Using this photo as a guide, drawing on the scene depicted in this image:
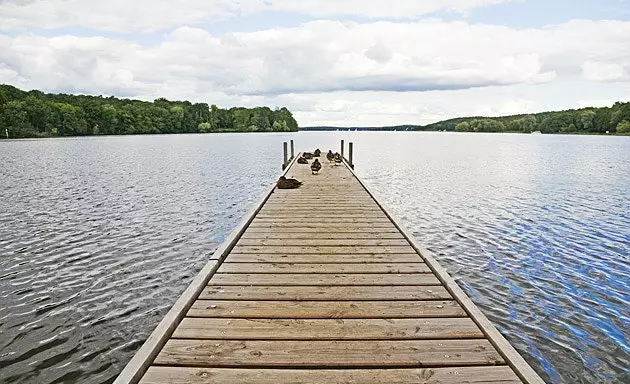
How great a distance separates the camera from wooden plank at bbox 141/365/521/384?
2.88 meters

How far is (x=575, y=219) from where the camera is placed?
1275 centimetres

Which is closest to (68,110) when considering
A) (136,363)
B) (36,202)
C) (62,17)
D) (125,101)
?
(125,101)

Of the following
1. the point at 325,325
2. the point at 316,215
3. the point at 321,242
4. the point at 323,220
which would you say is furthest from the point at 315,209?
the point at 325,325

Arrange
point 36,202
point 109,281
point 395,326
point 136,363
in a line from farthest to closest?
point 36,202 → point 109,281 → point 395,326 → point 136,363

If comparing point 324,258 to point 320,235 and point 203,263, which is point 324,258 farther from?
point 203,263

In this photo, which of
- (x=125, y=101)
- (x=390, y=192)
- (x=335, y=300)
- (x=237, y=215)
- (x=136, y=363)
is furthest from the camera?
(x=125, y=101)

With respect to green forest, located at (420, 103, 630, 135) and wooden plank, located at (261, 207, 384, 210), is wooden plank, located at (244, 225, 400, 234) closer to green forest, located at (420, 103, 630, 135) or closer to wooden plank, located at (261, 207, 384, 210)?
wooden plank, located at (261, 207, 384, 210)

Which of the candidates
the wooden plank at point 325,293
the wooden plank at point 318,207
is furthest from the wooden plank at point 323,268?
the wooden plank at point 318,207

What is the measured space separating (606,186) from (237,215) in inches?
675

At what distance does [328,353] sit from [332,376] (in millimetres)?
297

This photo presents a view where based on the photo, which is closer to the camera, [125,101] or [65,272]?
[65,272]

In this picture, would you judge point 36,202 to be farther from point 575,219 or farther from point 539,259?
point 575,219

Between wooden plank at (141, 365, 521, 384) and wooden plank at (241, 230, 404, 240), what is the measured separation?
13.3 feet

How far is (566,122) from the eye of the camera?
414 feet
